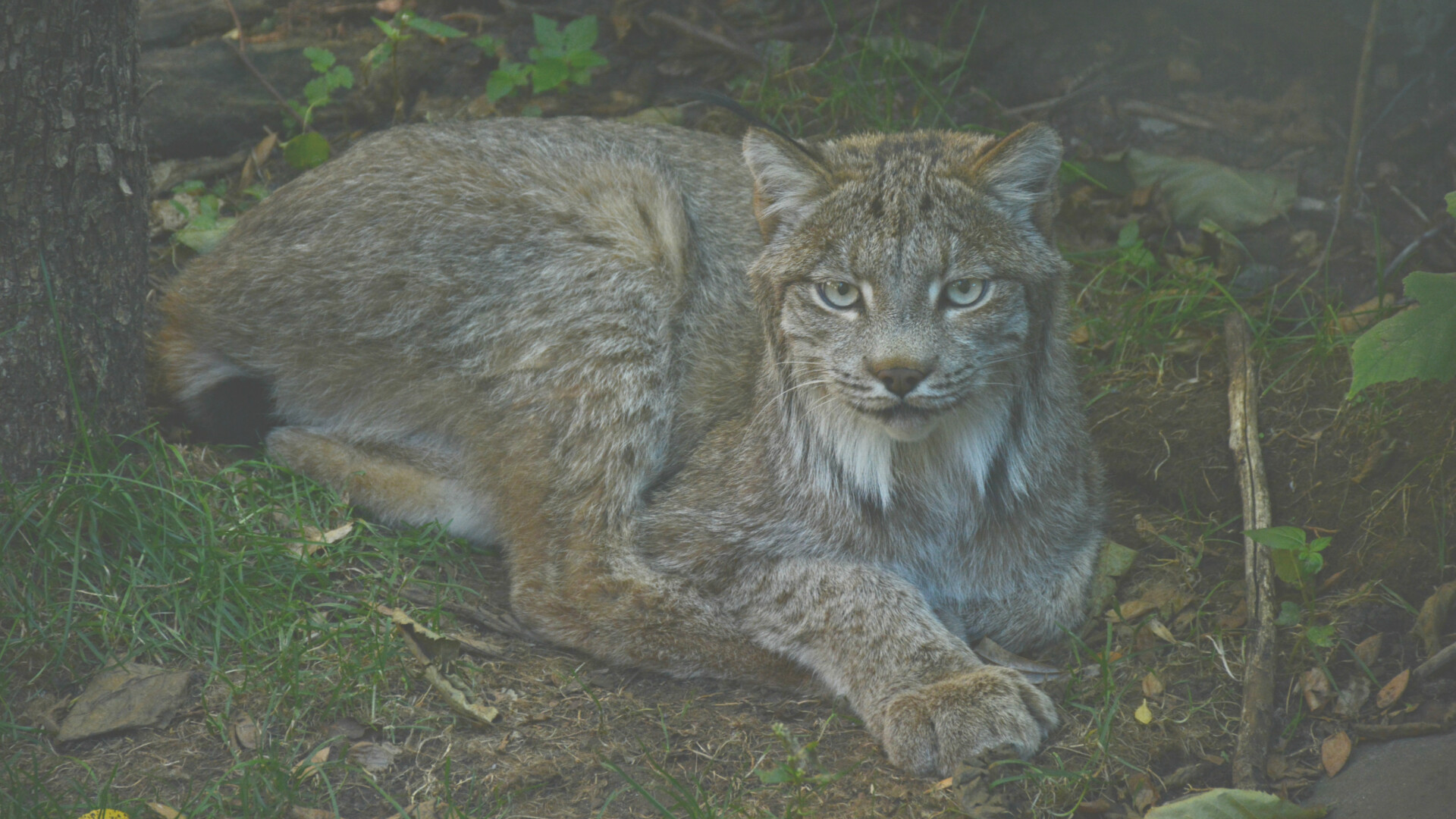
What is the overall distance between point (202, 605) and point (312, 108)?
8.36ft

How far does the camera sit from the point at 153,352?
12.5ft

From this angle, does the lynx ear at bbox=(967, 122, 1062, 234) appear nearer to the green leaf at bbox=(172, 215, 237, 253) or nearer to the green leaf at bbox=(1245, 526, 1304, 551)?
the green leaf at bbox=(1245, 526, 1304, 551)

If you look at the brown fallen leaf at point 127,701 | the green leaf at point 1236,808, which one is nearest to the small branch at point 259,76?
the brown fallen leaf at point 127,701

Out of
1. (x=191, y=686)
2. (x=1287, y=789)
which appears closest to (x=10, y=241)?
(x=191, y=686)

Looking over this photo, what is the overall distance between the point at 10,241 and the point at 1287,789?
11.1 ft

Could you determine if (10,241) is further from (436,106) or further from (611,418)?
(436,106)

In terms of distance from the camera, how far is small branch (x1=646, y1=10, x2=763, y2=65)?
205 inches

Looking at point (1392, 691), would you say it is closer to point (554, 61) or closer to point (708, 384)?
point (708, 384)

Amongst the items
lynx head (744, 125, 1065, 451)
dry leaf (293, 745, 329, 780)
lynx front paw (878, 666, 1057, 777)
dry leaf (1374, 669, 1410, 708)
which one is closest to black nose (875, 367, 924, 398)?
lynx head (744, 125, 1065, 451)

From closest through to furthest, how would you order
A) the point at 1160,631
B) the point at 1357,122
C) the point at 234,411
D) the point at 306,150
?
the point at 1160,631
the point at 234,411
the point at 1357,122
the point at 306,150

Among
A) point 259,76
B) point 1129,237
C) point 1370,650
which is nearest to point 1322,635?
point 1370,650

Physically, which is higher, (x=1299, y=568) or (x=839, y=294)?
(x=839, y=294)

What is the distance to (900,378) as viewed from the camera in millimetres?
2727

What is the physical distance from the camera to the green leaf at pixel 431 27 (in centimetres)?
484
